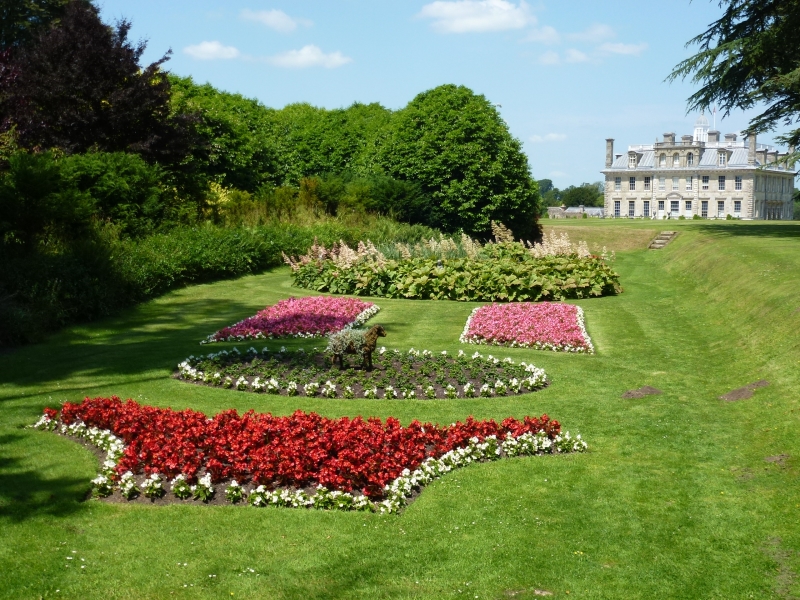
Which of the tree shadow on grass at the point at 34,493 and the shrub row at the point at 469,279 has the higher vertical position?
the shrub row at the point at 469,279

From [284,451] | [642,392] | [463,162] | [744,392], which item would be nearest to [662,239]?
[463,162]

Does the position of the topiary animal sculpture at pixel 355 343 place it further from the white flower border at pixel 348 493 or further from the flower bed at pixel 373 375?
the white flower border at pixel 348 493

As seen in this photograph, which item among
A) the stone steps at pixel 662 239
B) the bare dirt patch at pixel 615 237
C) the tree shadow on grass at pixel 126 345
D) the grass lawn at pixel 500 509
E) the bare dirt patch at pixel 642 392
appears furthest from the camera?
the bare dirt patch at pixel 615 237

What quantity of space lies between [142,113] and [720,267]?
14.8m

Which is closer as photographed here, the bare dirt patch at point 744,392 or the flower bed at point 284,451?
the flower bed at point 284,451

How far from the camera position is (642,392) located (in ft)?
33.7

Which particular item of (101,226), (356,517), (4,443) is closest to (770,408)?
(356,517)

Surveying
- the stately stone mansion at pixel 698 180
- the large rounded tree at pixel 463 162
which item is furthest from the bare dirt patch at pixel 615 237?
the stately stone mansion at pixel 698 180

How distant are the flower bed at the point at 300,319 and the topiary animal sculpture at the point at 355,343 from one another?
9.82 feet

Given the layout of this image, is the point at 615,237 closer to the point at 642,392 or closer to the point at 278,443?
the point at 642,392

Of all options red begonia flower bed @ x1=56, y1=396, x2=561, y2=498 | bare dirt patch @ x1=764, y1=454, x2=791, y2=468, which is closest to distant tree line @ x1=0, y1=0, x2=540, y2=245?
red begonia flower bed @ x1=56, y1=396, x2=561, y2=498

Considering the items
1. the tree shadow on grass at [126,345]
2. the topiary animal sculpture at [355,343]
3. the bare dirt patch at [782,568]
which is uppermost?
the topiary animal sculpture at [355,343]

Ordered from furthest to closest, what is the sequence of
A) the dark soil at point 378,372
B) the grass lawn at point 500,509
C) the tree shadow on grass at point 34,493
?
the dark soil at point 378,372, the tree shadow on grass at point 34,493, the grass lawn at point 500,509

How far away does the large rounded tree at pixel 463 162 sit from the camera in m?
30.3
